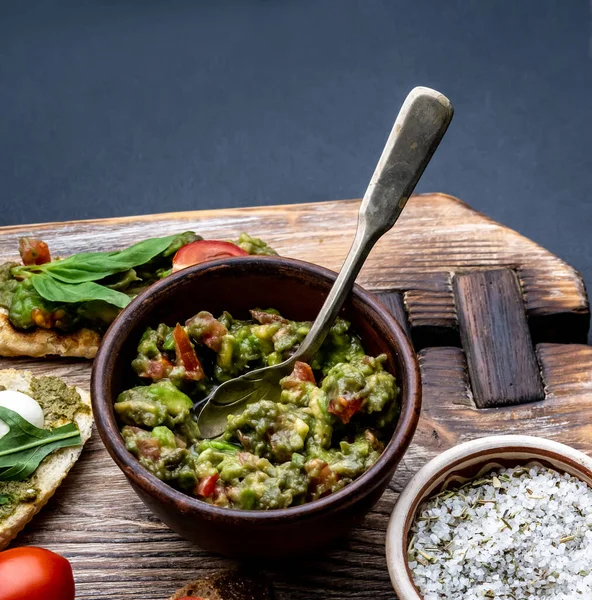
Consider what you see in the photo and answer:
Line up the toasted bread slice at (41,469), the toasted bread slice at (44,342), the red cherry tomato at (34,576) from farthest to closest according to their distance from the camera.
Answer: the toasted bread slice at (44,342)
the toasted bread slice at (41,469)
the red cherry tomato at (34,576)

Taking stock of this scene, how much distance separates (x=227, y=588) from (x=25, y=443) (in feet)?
2.50

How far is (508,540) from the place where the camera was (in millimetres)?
2457

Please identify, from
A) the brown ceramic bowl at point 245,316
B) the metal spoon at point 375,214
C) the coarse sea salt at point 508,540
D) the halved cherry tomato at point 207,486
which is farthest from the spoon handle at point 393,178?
the coarse sea salt at point 508,540

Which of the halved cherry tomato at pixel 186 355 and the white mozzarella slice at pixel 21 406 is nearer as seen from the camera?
the halved cherry tomato at pixel 186 355

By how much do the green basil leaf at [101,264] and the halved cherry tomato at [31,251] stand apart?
80 millimetres

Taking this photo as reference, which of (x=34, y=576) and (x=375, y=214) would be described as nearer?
(x=34, y=576)

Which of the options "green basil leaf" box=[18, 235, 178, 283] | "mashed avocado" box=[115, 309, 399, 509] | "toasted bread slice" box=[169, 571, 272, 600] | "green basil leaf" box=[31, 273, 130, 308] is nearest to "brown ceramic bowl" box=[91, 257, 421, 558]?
"mashed avocado" box=[115, 309, 399, 509]

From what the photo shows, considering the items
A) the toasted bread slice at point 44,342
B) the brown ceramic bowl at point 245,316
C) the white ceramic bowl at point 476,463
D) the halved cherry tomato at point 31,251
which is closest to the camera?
the brown ceramic bowl at point 245,316

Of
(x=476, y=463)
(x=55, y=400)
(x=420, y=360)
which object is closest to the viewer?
(x=476, y=463)

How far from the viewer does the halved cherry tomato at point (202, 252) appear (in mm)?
3051

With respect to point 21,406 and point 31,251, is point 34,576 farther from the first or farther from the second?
point 31,251

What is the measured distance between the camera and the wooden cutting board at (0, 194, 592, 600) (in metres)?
2.65

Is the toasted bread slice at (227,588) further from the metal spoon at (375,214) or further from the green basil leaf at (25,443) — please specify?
the green basil leaf at (25,443)

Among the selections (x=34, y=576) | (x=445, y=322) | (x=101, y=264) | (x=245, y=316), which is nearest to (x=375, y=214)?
(x=245, y=316)
